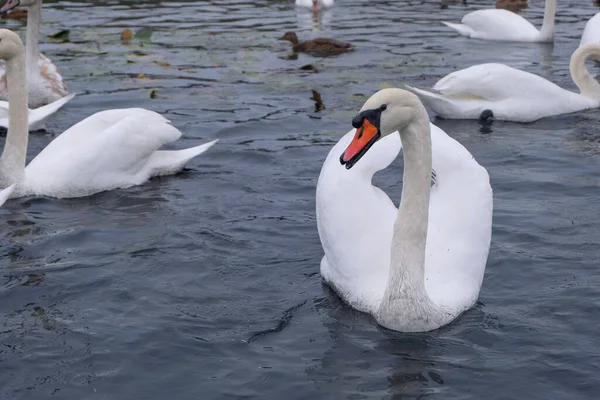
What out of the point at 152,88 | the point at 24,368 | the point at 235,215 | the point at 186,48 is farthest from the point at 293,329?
the point at 186,48

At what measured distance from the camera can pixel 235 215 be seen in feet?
28.8

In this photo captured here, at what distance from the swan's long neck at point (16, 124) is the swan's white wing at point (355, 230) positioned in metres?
3.45

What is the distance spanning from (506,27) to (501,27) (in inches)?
3.5

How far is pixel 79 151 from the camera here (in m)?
→ 9.37

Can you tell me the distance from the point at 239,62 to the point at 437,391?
10.8 metres

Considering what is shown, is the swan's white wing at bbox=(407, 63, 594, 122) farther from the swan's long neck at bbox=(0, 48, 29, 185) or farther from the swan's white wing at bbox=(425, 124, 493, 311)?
the swan's white wing at bbox=(425, 124, 493, 311)

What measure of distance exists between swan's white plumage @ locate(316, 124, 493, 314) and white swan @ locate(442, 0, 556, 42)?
36.1 feet

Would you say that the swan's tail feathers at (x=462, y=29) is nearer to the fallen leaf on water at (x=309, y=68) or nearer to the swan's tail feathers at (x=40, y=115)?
the fallen leaf on water at (x=309, y=68)

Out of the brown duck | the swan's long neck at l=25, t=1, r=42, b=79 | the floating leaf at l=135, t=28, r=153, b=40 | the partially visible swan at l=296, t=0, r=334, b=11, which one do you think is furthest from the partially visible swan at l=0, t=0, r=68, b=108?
the partially visible swan at l=296, t=0, r=334, b=11

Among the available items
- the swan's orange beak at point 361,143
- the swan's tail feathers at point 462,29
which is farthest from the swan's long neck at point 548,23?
the swan's orange beak at point 361,143

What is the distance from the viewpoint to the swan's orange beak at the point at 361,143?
5.71 meters

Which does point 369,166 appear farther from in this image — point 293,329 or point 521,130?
point 521,130

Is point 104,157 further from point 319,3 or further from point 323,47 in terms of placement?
point 319,3

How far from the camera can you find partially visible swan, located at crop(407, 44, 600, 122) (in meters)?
11.7
